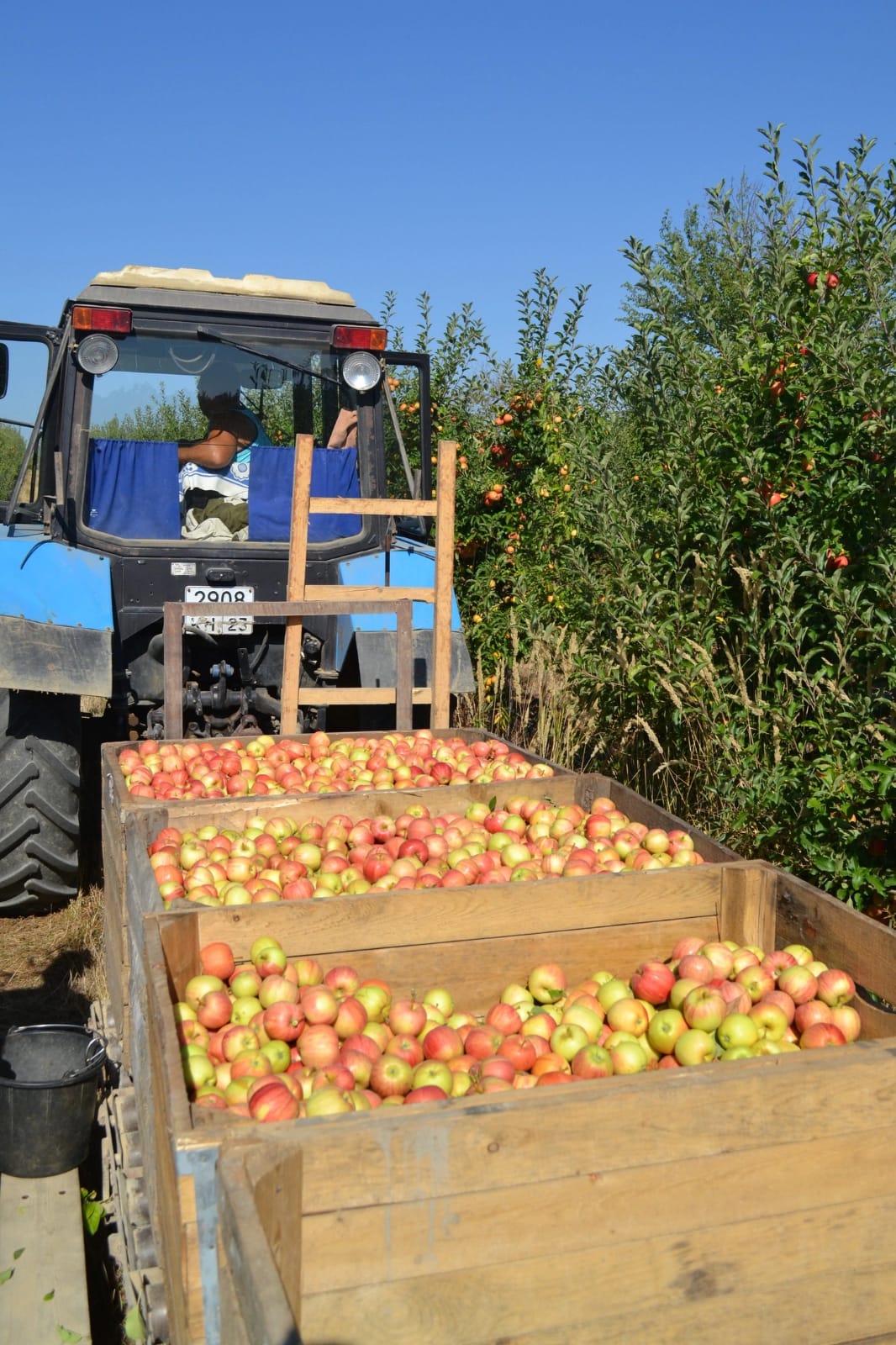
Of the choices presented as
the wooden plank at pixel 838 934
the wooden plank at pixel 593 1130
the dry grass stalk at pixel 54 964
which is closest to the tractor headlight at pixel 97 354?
the dry grass stalk at pixel 54 964

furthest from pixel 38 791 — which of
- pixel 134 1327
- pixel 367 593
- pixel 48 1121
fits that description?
pixel 134 1327

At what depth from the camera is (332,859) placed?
10.9 feet

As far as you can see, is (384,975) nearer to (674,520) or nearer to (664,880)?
(664,880)

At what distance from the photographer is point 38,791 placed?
4973 millimetres

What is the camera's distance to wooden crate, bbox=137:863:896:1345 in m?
1.53

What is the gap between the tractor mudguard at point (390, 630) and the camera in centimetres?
534

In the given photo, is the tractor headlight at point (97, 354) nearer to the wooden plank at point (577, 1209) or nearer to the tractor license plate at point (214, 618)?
the tractor license plate at point (214, 618)

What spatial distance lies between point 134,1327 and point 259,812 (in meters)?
1.50

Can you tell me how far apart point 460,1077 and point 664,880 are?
0.83 meters

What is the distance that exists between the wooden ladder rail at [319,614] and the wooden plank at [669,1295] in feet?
11.2

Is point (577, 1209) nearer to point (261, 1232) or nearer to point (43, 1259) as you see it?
point (261, 1232)

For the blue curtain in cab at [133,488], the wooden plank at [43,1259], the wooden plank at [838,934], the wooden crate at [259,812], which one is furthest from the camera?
the blue curtain in cab at [133,488]

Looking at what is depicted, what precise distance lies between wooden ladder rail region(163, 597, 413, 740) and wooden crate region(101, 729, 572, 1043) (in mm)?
776

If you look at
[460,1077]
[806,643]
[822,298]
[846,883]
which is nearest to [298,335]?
[822,298]
